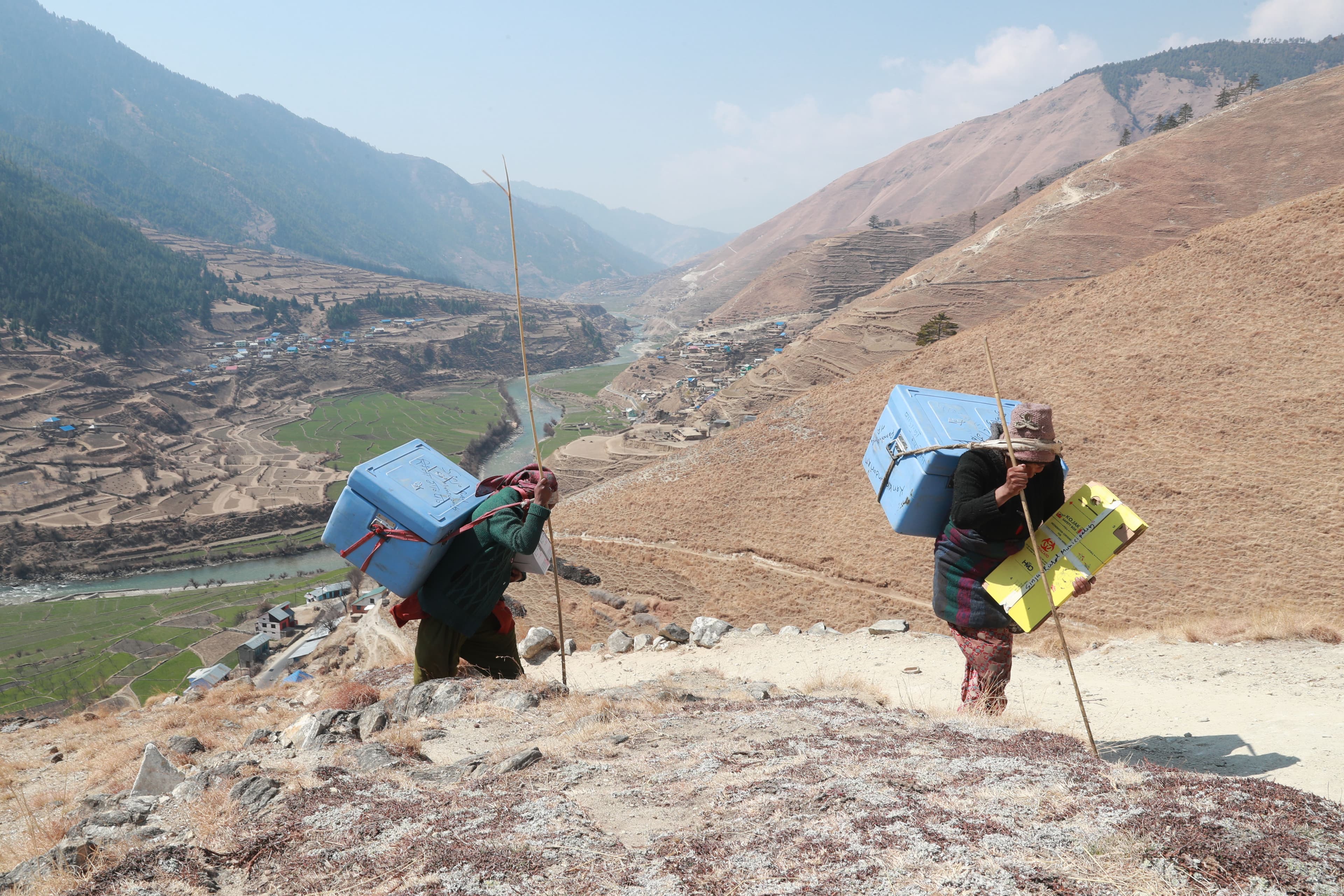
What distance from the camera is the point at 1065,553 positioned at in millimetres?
4684

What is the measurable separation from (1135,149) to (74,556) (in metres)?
111

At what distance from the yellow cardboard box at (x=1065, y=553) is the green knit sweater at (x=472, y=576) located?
3.73 m

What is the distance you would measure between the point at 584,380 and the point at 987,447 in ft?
394

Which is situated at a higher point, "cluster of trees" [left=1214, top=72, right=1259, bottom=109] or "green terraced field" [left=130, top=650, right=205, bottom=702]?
"cluster of trees" [left=1214, top=72, right=1259, bottom=109]

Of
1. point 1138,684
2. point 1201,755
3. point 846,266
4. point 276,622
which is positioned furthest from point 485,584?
point 846,266

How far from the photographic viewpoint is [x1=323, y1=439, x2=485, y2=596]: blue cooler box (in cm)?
594

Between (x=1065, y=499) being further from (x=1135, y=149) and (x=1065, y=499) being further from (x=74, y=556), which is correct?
(x=1135, y=149)

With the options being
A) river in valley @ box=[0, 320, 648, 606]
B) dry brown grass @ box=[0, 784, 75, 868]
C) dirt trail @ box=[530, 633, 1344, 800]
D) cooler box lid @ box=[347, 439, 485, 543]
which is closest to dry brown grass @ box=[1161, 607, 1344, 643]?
dirt trail @ box=[530, 633, 1344, 800]

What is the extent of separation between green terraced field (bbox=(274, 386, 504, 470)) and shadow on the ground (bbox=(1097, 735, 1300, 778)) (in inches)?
2920

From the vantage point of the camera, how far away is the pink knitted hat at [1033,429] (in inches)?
177

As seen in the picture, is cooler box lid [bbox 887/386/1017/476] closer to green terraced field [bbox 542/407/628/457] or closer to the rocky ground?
the rocky ground

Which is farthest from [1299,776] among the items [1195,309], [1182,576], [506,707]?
[1195,309]

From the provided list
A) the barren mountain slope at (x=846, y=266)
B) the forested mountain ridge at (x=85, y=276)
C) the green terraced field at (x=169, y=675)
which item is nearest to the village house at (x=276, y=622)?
the green terraced field at (x=169, y=675)

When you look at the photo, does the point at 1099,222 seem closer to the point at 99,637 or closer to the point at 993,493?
the point at 993,493
